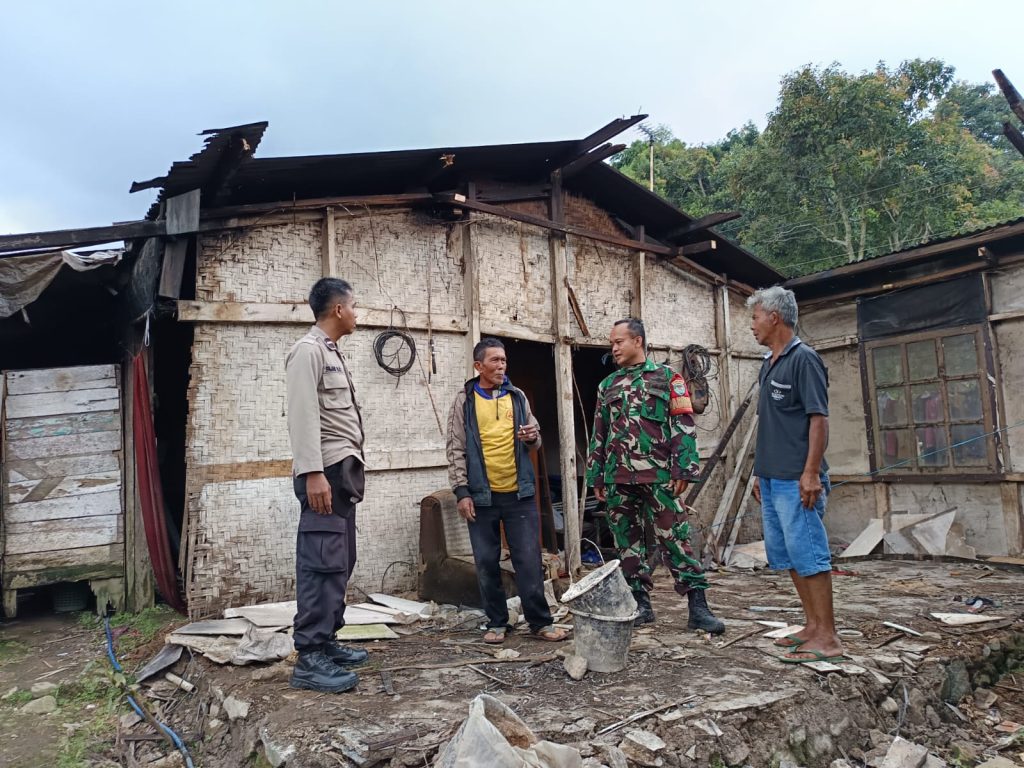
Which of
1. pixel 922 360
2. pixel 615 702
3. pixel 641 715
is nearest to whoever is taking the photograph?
pixel 641 715

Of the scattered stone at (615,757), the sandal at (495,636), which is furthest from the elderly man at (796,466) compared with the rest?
the sandal at (495,636)

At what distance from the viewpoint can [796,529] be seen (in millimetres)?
3607

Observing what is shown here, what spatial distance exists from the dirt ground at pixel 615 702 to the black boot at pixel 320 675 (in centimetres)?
5

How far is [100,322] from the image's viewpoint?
7238mm

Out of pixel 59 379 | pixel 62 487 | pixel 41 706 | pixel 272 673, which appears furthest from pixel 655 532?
pixel 59 379

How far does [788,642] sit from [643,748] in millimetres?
1720

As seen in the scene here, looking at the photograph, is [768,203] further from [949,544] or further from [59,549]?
[59,549]

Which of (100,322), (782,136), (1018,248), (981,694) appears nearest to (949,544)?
(1018,248)

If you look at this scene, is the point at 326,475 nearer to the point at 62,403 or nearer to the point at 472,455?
the point at 472,455

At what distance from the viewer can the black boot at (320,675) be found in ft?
10.7

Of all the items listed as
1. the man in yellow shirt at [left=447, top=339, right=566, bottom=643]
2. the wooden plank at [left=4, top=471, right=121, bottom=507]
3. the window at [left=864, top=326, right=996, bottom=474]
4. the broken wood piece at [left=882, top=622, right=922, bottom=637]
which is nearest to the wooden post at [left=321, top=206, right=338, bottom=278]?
the man in yellow shirt at [left=447, top=339, right=566, bottom=643]

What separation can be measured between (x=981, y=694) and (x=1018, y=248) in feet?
17.2

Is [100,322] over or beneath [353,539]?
over

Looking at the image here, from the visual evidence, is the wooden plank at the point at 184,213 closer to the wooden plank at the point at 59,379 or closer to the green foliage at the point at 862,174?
the wooden plank at the point at 59,379
